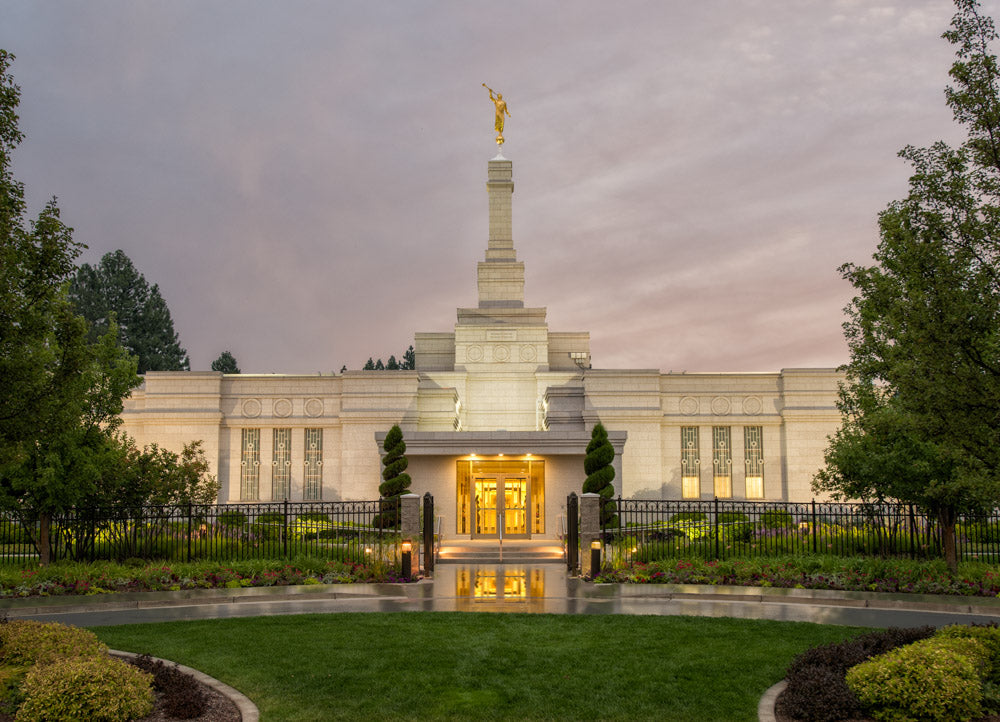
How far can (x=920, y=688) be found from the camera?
25.5ft

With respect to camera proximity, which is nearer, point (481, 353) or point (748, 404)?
point (748, 404)

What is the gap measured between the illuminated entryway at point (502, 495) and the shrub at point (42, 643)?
20403 mm

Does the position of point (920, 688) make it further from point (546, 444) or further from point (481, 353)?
point (481, 353)

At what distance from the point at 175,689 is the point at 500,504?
21.6 m

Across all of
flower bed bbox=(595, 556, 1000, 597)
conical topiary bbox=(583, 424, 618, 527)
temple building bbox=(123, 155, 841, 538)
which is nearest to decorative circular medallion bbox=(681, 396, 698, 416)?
temple building bbox=(123, 155, 841, 538)

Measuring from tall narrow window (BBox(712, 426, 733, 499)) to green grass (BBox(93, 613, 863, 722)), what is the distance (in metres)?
24.9

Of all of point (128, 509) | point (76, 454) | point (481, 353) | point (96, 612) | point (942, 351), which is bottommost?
point (96, 612)

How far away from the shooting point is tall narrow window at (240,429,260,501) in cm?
3666

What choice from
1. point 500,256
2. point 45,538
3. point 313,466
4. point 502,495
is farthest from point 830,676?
point 500,256

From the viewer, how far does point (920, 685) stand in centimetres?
781

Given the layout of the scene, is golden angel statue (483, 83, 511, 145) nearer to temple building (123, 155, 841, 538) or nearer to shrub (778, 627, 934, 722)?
temple building (123, 155, 841, 538)

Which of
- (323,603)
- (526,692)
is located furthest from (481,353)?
(526,692)

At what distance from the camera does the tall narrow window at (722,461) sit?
37.2 metres

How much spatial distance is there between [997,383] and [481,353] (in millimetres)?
33536
